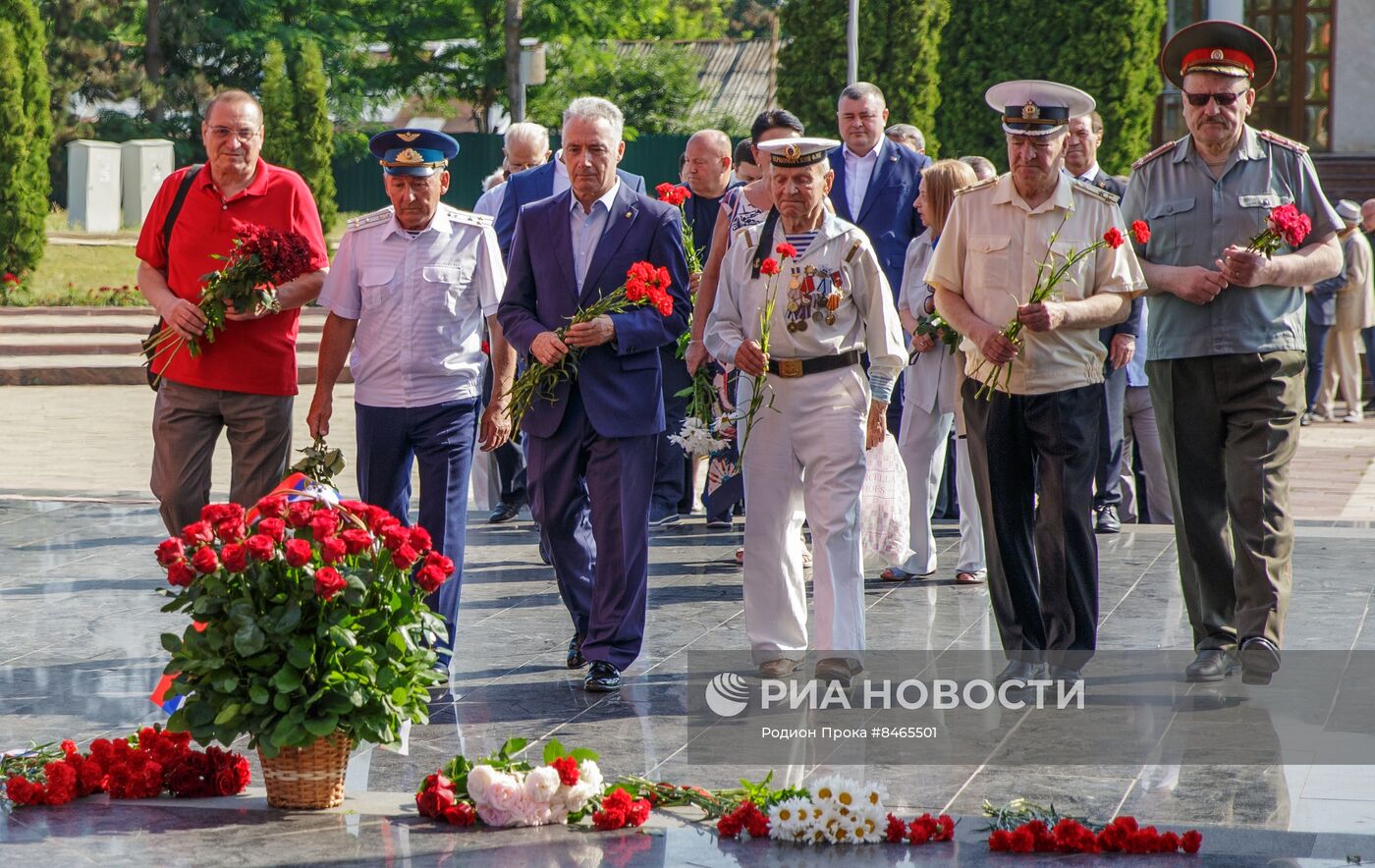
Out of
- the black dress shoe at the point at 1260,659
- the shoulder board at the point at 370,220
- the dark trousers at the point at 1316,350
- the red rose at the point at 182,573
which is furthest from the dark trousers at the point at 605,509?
the dark trousers at the point at 1316,350

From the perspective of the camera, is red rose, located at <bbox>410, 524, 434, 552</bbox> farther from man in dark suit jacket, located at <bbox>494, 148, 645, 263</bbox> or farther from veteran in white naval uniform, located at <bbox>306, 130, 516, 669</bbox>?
man in dark suit jacket, located at <bbox>494, 148, 645, 263</bbox>

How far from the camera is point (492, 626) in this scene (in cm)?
779

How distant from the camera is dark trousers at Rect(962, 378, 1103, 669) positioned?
20.9 feet

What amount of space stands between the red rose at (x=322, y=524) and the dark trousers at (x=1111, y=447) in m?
5.68

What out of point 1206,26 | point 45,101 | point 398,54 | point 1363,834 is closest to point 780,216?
point 1206,26

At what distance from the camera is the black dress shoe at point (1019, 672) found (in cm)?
645

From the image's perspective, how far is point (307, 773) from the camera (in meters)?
4.94

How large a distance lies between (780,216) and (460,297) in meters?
1.26

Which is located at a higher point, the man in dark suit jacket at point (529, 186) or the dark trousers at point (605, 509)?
the man in dark suit jacket at point (529, 186)

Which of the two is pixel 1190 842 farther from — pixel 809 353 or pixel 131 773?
pixel 131 773

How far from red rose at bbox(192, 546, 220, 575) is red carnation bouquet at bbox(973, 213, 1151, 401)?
286 centimetres

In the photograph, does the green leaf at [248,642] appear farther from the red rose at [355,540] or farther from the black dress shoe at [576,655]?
the black dress shoe at [576,655]

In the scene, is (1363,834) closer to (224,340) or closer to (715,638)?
(715,638)

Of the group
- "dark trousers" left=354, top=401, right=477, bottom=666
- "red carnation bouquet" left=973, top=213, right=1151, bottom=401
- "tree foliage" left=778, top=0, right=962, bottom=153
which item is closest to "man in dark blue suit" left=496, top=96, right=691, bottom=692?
"dark trousers" left=354, top=401, right=477, bottom=666
